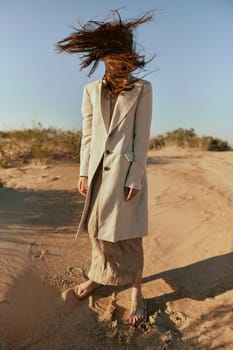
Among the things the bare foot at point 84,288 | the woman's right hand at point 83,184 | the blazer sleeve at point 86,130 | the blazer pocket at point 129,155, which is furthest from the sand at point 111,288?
the blazer pocket at point 129,155

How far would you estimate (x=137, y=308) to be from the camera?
303cm

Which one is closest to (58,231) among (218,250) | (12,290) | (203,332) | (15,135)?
(12,290)

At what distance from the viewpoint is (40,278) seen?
3.41m

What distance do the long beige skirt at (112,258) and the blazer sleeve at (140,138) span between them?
11.7 inches

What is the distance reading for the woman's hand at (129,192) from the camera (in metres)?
2.82

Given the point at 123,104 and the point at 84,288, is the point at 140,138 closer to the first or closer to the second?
the point at 123,104

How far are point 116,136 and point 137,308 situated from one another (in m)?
1.30

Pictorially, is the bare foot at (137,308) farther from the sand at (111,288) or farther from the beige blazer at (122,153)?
the beige blazer at (122,153)

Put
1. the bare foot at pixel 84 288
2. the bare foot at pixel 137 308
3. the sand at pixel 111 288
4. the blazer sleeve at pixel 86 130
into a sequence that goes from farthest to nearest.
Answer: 1. the bare foot at pixel 84 288
2. the blazer sleeve at pixel 86 130
3. the bare foot at pixel 137 308
4. the sand at pixel 111 288

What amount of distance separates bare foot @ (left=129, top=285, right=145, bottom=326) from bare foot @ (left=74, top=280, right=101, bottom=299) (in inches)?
13.8

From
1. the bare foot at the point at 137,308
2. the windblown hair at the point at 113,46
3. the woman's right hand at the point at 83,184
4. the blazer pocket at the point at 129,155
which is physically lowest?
the bare foot at the point at 137,308

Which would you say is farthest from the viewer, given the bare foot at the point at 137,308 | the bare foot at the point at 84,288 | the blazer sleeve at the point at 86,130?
the bare foot at the point at 84,288

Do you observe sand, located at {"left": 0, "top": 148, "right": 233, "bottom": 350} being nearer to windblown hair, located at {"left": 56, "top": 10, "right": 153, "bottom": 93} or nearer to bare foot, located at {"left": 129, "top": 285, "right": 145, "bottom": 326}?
bare foot, located at {"left": 129, "top": 285, "right": 145, "bottom": 326}

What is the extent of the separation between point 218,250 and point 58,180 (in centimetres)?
343
